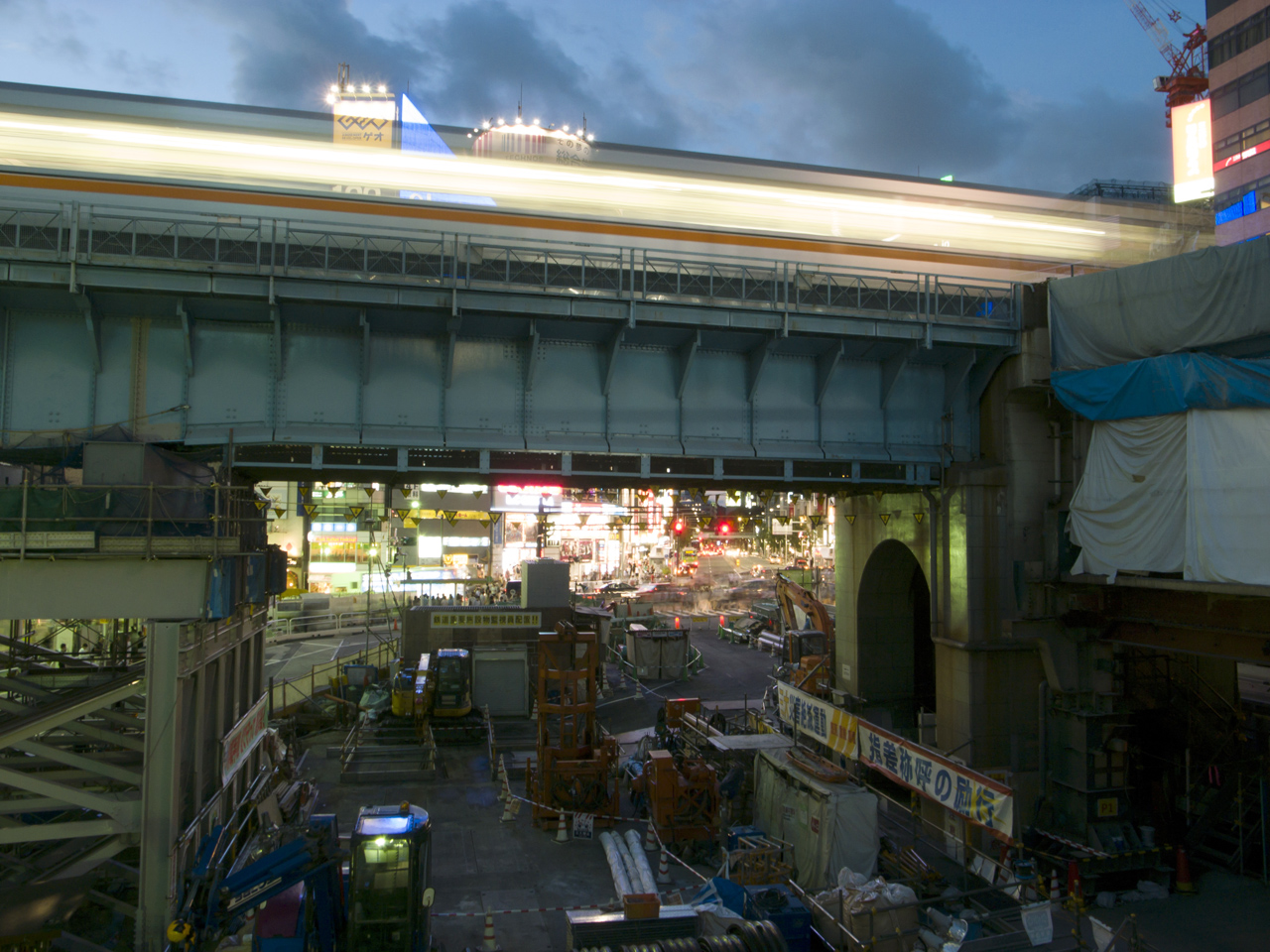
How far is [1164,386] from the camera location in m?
12.2

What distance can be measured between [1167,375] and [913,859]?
899 centimetres

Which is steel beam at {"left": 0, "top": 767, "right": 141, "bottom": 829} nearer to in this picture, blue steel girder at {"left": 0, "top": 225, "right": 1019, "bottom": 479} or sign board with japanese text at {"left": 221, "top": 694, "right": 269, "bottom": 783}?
sign board with japanese text at {"left": 221, "top": 694, "right": 269, "bottom": 783}

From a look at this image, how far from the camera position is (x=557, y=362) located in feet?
45.7

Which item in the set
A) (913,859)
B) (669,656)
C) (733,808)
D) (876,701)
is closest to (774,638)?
(669,656)

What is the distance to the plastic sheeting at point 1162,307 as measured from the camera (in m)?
11.6

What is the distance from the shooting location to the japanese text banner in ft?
36.4

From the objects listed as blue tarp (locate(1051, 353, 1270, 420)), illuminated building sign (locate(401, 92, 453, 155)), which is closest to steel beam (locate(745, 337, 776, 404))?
blue tarp (locate(1051, 353, 1270, 420))

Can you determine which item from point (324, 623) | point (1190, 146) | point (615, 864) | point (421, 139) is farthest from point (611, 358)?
point (1190, 146)

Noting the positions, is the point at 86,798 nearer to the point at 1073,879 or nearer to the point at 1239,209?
the point at 1073,879

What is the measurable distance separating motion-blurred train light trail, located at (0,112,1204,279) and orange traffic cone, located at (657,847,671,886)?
11333mm

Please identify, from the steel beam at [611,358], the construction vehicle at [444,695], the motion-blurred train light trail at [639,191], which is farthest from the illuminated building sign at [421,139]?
the construction vehicle at [444,695]

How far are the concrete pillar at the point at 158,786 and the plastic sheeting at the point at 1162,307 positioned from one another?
51.3 feet

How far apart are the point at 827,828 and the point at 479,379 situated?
9.55 m

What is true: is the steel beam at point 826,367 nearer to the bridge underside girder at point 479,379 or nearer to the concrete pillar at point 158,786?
the bridge underside girder at point 479,379
